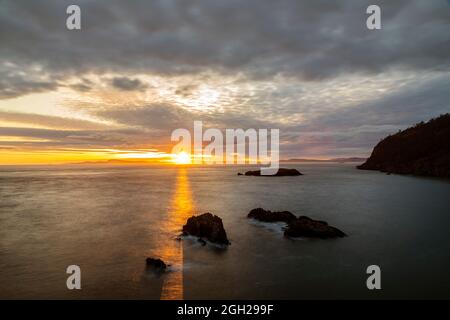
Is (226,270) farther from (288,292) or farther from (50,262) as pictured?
(50,262)

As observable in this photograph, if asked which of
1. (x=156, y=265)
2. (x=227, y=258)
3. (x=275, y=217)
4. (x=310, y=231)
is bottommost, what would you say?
(x=227, y=258)

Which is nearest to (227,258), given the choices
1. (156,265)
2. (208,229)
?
(208,229)

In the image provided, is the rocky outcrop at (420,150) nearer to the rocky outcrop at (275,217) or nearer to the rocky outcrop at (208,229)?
the rocky outcrop at (275,217)

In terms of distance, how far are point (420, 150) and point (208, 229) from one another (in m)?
132

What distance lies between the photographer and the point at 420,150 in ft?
413

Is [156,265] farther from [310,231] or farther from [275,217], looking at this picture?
[275,217]

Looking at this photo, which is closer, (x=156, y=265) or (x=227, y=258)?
(x=156, y=265)

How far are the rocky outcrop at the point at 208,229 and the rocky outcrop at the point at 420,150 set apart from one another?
345 feet

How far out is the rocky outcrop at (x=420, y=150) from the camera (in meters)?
109

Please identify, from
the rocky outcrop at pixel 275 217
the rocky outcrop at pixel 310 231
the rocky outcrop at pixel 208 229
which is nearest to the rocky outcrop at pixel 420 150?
the rocky outcrop at pixel 275 217
